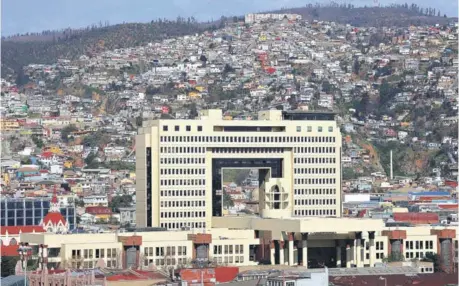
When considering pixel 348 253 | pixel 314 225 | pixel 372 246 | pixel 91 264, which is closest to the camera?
pixel 91 264

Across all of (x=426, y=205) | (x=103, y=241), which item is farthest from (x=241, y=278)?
(x=426, y=205)

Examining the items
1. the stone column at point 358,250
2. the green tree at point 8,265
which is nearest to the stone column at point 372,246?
the stone column at point 358,250

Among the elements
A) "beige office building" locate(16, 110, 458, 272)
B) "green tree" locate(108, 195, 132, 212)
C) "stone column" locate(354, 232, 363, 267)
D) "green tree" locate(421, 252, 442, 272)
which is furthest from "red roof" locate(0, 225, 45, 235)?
"green tree" locate(108, 195, 132, 212)

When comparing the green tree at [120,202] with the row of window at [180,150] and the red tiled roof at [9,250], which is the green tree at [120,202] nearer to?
the red tiled roof at [9,250]

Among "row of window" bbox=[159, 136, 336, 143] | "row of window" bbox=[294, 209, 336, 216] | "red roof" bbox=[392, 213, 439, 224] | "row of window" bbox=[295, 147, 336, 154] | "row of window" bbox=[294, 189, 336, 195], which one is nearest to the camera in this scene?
"row of window" bbox=[159, 136, 336, 143]

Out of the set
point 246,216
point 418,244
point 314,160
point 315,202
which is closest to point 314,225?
point 418,244

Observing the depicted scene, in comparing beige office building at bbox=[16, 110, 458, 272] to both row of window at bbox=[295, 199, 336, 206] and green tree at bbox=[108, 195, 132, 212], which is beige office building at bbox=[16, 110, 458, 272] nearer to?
row of window at bbox=[295, 199, 336, 206]

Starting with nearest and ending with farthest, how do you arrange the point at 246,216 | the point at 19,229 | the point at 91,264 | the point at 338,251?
the point at 91,264
the point at 338,251
the point at 246,216
the point at 19,229

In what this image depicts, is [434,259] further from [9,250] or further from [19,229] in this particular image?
[19,229]
